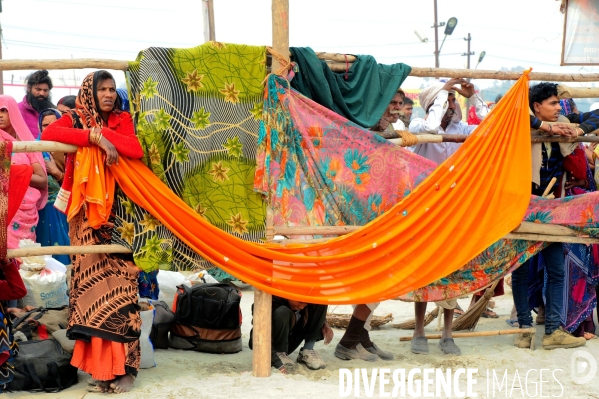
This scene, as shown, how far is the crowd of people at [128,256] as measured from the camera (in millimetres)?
4691

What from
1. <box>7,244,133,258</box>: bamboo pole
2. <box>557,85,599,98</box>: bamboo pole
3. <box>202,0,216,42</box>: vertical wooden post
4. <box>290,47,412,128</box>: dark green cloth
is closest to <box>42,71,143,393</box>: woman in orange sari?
<box>7,244,133,258</box>: bamboo pole

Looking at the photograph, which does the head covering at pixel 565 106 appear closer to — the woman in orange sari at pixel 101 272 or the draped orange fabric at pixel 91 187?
the woman in orange sari at pixel 101 272

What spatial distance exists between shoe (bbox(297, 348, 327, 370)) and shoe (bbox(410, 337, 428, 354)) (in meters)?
0.85

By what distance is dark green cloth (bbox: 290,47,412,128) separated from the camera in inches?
207

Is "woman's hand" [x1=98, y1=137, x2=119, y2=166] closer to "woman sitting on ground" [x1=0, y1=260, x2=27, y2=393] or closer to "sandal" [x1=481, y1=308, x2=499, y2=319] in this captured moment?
"woman sitting on ground" [x1=0, y1=260, x2=27, y2=393]

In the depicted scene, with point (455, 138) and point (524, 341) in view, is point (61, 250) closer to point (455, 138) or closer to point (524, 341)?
point (455, 138)

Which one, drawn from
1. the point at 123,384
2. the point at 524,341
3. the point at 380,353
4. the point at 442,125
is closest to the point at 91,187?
the point at 123,384

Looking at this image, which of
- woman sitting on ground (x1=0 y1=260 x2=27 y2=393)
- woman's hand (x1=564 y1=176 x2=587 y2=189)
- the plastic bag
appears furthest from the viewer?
woman's hand (x1=564 y1=176 x2=587 y2=189)

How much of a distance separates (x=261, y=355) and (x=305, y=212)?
0.97 m

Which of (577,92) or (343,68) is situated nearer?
(343,68)

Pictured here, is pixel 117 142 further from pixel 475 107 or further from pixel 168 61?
pixel 475 107

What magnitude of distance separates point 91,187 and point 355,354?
220 centimetres

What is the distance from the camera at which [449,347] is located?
5.79m

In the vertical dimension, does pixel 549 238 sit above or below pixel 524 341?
above
